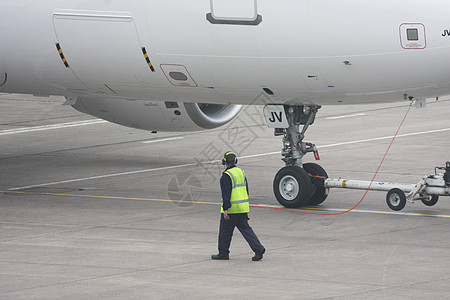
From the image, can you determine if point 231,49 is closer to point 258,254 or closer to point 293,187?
point 293,187

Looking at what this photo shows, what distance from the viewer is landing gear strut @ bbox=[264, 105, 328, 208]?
17.2m

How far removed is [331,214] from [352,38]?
120 inches

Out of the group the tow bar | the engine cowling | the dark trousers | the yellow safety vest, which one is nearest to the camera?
the dark trousers

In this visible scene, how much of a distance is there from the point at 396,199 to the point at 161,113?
19.9ft

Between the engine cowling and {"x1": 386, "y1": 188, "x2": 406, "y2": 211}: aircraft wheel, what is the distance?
195 inches

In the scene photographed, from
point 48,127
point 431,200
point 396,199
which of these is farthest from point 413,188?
point 48,127

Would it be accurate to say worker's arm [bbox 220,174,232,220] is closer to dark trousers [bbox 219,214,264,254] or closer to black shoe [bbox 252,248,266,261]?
dark trousers [bbox 219,214,264,254]

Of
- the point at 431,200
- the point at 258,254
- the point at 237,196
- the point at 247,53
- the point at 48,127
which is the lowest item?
the point at 258,254

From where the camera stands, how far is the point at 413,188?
666 inches

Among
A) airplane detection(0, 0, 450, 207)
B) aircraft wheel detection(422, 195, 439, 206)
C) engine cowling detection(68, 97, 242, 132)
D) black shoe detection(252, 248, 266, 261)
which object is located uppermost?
airplane detection(0, 0, 450, 207)

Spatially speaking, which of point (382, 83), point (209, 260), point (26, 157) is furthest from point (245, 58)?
point (26, 157)

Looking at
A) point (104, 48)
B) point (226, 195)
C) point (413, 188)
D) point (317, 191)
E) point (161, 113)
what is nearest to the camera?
point (226, 195)

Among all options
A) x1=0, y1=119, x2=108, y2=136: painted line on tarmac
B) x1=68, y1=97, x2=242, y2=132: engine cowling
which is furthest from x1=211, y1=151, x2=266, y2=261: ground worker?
x1=0, y1=119, x2=108, y2=136: painted line on tarmac

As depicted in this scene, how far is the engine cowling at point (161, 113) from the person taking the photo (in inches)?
817
